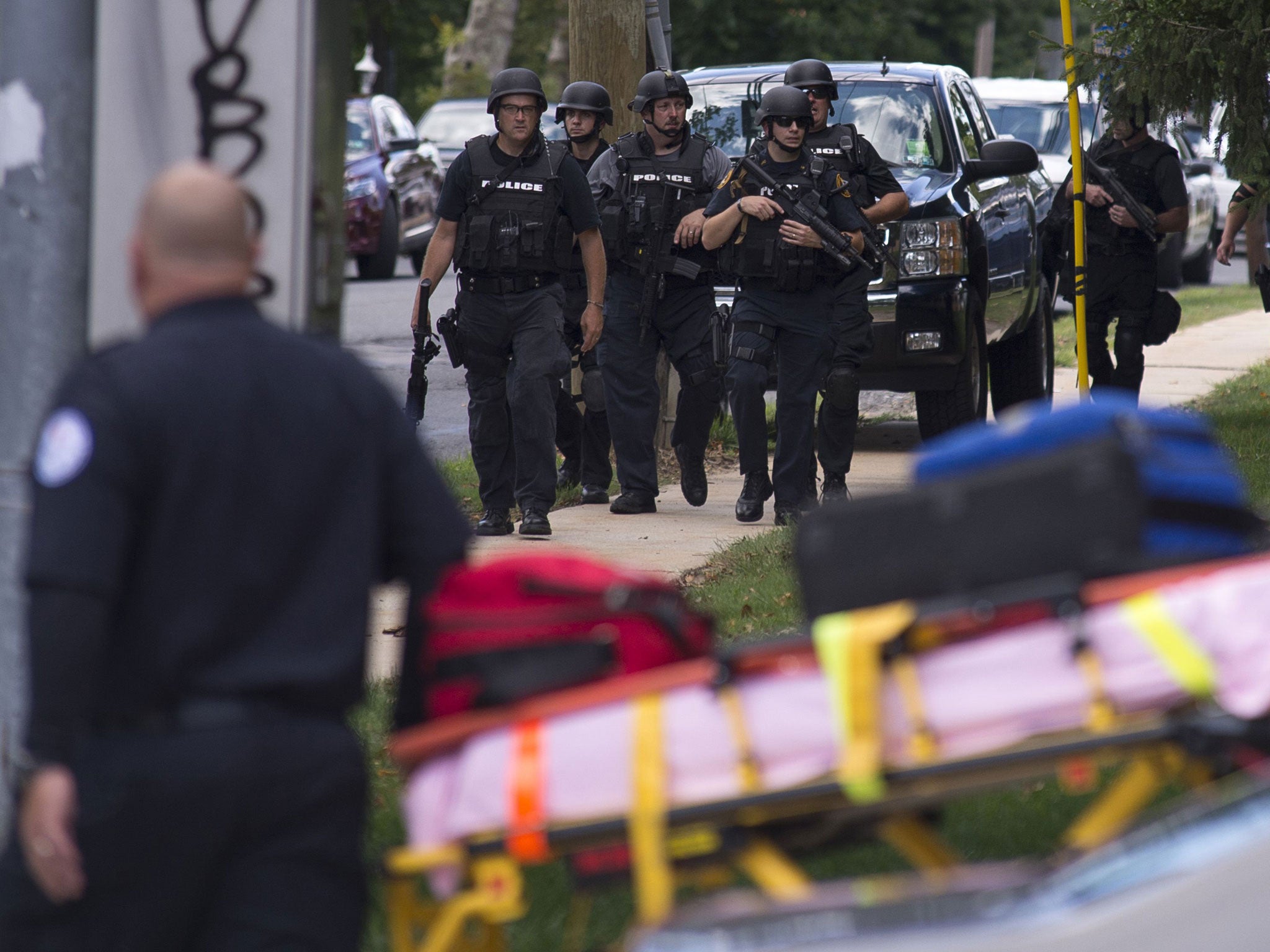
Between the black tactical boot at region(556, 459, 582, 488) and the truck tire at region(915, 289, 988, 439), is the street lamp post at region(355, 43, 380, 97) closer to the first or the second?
the truck tire at region(915, 289, 988, 439)

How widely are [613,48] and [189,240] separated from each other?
7201 mm

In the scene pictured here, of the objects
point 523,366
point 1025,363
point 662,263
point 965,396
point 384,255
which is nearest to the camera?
point 523,366

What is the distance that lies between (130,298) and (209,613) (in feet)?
3.82

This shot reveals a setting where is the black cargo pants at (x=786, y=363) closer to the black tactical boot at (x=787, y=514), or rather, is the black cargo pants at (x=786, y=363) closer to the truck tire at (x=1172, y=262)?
the black tactical boot at (x=787, y=514)

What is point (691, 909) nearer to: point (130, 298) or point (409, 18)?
point (130, 298)

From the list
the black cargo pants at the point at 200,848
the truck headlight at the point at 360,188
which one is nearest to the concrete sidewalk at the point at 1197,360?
the truck headlight at the point at 360,188

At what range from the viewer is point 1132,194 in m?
9.66

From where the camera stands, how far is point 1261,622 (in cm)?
256

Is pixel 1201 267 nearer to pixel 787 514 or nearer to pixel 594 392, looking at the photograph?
pixel 594 392

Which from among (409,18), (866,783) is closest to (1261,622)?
(866,783)

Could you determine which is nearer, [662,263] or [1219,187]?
[662,263]

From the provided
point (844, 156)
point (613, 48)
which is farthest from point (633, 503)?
point (613, 48)

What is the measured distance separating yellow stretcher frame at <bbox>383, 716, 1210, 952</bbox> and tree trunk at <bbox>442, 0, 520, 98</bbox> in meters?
31.3

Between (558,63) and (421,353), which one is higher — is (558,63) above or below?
above
